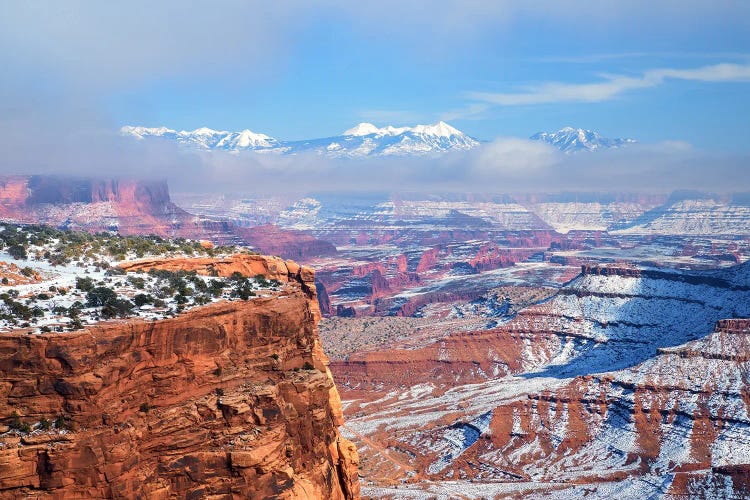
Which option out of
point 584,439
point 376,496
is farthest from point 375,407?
point 376,496

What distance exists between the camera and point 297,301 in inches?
1801

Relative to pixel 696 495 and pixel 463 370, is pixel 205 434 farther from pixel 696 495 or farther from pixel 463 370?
pixel 463 370

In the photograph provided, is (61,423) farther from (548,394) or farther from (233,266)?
(548,394)

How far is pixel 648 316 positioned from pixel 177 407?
448ft

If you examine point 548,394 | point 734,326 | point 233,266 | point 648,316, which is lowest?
point 548,394

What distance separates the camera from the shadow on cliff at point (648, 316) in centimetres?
14600

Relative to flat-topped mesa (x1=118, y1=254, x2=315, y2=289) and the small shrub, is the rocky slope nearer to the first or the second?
flat-topped mesa (x1=118, y1=254, x2=315, y2=289)

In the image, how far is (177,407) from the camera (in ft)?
124

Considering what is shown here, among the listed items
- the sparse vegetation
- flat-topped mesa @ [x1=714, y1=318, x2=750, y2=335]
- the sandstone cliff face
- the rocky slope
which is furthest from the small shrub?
flat-topped mesa @ [x1=714, y1=318, x2=750, y2=335]

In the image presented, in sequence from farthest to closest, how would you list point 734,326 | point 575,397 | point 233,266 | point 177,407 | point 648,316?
point 648,316, point 734,326, point 575,397, point 233,266, point 177,407

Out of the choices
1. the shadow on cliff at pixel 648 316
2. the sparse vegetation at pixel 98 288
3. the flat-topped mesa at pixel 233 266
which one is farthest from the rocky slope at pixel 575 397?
the sparse vegetation at pixel 98 288

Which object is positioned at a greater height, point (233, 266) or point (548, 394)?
point (233, 266)

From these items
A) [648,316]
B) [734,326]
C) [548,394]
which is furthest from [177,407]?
[648,316]

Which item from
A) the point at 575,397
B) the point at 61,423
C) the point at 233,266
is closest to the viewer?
the point at 61,423
